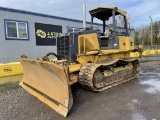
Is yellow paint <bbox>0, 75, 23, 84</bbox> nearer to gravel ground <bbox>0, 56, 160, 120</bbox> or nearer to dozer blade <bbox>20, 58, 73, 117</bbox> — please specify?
gravel ground <bbox>0, 56, 160, 120</bbox>

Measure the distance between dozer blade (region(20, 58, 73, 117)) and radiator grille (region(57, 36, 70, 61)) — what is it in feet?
3.69

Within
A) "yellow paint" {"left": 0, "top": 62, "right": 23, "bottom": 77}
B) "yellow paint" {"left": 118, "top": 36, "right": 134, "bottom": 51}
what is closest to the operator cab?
"yellow paint" {"left": 118, "top": 36, "right": 134, "bottom": 51}

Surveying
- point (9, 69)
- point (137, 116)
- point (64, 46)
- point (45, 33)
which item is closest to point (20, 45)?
point (45, 33)

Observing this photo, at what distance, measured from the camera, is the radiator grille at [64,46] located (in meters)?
5.58

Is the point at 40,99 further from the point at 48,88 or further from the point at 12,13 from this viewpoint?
the point at 12,13

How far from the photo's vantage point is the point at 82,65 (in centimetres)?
559

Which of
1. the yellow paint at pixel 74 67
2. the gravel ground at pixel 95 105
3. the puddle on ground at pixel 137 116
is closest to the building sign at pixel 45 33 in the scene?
the gravel ground at pixel 95 105

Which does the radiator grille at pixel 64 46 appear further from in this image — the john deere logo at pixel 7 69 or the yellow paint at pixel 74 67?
the john deere logo at pixel 7 69

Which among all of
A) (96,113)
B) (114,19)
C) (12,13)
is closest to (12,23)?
(12,13)

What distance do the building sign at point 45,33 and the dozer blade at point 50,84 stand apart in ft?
26.2

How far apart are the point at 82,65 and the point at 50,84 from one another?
1489mm

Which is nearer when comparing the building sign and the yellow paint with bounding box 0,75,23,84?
the yellow paint with bounding box 0,75,23,84

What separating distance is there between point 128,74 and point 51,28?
875 centimetres

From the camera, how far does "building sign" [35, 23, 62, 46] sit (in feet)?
43.3
